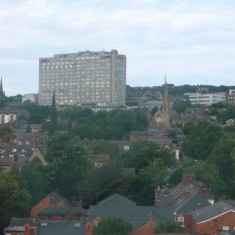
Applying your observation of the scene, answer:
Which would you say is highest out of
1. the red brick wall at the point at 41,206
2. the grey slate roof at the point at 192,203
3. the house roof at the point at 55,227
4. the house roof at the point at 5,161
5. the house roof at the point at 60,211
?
the grey slate roof at the point at 192,203

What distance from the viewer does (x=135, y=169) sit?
86312 millimetres

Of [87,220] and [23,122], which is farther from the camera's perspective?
[23,122]

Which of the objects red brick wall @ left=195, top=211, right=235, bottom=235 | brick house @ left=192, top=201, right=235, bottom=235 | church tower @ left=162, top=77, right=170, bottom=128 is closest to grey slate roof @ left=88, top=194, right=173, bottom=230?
brick house @ left=192, top=201, right=235, bottom=235

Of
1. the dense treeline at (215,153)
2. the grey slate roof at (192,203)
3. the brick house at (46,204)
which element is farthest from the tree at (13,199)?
the dense treeline at (215,153)

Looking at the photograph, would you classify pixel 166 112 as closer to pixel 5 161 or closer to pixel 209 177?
pixel 5 161

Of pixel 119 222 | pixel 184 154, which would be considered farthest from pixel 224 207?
pixel 184 154

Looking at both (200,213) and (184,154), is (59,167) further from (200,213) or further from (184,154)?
(184,154)

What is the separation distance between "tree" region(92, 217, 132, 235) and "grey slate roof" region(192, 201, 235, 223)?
5115 mm

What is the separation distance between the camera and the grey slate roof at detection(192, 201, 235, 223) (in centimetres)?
5556

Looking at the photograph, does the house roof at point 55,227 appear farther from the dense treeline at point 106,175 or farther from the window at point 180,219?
the dense treeline at point 106,175

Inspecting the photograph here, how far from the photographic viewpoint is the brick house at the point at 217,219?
178ft

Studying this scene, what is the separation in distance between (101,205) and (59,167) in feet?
62.5

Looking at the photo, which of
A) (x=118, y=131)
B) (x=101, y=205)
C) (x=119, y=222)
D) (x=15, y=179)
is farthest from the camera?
(x=118, y=131)

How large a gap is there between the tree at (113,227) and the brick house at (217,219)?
441cm
